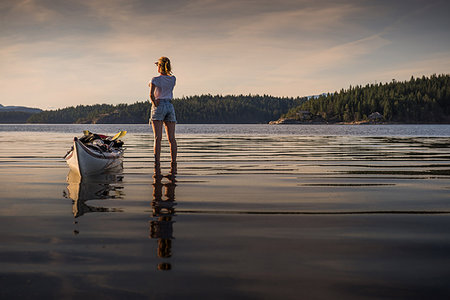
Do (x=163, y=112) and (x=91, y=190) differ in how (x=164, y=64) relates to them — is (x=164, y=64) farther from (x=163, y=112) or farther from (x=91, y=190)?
(x=91, y=190)

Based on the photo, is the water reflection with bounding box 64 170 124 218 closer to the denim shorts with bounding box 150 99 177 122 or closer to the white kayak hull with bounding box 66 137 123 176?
the white kayak hull with bounding box 66 137 123 176

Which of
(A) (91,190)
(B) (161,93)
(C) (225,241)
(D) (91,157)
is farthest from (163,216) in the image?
(B) (161,93)

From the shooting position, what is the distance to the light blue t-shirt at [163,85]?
13477 mm

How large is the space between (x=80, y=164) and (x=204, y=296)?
8.43 metres

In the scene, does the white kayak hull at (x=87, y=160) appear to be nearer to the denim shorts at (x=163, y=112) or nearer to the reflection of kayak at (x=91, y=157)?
the reflection of kayak at (x=91, y=157)

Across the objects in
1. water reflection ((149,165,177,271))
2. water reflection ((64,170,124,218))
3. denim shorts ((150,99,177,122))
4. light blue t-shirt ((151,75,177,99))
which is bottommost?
water reflection ((64,170,124,218))

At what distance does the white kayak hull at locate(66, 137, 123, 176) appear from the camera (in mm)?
10773

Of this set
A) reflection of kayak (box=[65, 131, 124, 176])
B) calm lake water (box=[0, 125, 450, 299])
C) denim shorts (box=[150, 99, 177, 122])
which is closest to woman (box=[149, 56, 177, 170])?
denim shorts (box=[150, 99, 177, 122])

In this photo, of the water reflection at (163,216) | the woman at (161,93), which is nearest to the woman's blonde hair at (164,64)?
the woman at (161,93)

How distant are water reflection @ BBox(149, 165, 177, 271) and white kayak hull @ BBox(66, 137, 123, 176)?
208cm

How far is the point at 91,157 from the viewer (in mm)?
11203

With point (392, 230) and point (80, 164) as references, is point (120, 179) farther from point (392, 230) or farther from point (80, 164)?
point (392, 230)

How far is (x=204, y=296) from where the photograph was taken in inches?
128

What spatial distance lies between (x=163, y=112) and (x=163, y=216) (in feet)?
26.0
